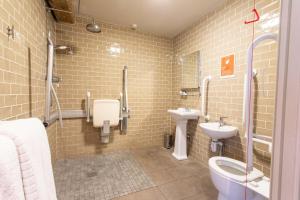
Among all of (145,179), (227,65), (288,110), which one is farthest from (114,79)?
(288,110)

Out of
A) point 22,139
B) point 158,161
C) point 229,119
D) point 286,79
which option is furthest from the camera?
point 158,161

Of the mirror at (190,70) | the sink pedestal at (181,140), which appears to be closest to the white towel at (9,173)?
the sink pedestal at (181,140)

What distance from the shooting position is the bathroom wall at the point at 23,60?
105 centimetres

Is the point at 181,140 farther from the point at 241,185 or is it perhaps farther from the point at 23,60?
the point at 23,60

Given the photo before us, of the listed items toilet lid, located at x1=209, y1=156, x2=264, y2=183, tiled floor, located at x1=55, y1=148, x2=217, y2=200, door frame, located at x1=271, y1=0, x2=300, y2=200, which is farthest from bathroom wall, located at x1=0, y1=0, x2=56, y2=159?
toilet lid, located at x1=209, y1=156, x2=264, y2=183

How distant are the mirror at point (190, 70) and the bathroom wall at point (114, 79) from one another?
1.45 ft

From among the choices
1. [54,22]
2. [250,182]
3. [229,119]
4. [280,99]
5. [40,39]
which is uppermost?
[54,22]

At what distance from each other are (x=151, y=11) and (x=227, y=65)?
4.54 ft

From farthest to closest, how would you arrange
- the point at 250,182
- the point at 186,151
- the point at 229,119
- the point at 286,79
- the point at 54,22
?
the point at 186,151 < the point at 54,22 < the point at 229,119 < the point at 250,182 < the point at 286,79

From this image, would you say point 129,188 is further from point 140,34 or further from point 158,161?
point 140,34

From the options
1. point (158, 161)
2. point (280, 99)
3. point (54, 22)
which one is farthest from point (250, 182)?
point (54, 22)

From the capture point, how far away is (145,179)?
2035mm

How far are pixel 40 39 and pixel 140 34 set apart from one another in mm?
1767

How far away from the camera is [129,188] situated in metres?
1.84
